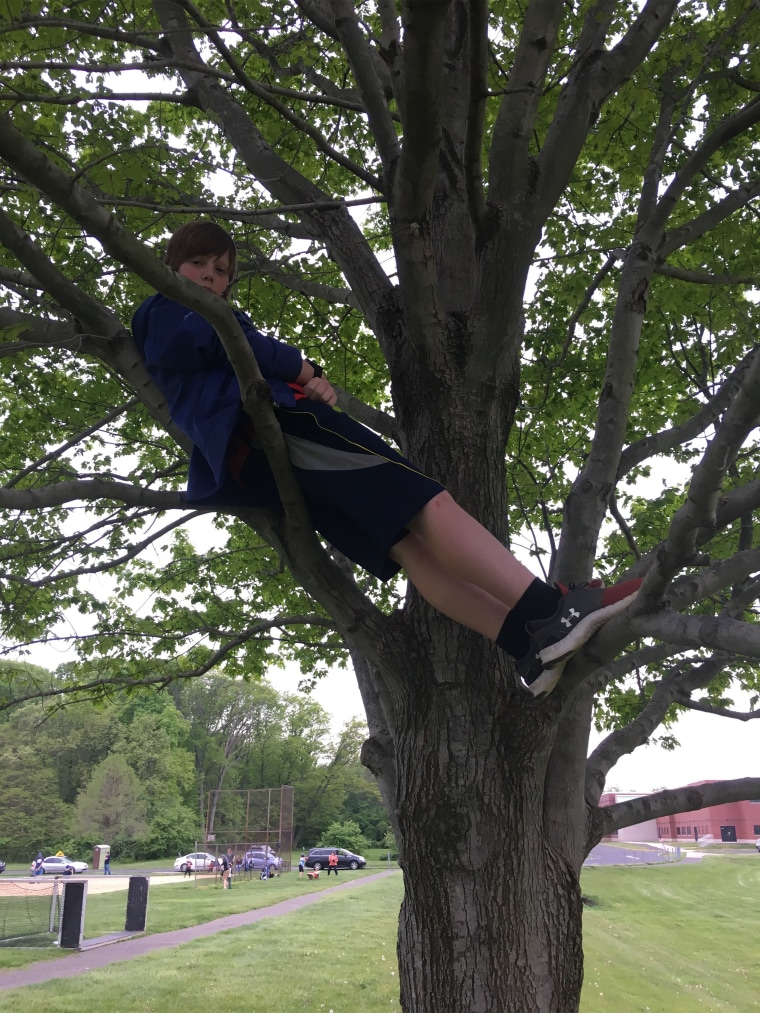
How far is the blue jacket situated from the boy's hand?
0.21 ft

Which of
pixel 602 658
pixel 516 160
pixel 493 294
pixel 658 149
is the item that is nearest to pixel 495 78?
pixel 658 149

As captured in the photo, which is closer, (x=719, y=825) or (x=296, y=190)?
(x=296, y=190)

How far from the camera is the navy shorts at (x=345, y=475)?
2.42 meters

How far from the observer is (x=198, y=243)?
2.89m

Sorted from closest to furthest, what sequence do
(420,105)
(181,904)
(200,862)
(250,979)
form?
(420,105), (250,979), (181,904), (200,862)

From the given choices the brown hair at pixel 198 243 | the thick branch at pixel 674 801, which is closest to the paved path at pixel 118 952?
the thick branch at pixel 674 801

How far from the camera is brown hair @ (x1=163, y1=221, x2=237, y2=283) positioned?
2.89 metres

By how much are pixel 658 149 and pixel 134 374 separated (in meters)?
3.06

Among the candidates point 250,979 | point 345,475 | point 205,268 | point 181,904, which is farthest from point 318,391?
point 181,904

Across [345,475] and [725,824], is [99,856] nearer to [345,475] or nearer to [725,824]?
[345,475]

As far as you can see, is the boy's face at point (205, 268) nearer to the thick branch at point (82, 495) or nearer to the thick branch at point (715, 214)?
the thick branch at point (82, 495)

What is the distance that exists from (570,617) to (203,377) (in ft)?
4.81

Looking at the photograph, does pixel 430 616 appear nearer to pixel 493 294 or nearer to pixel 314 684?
pixel 493 294

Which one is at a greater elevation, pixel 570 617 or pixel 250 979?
pixel 570 617
